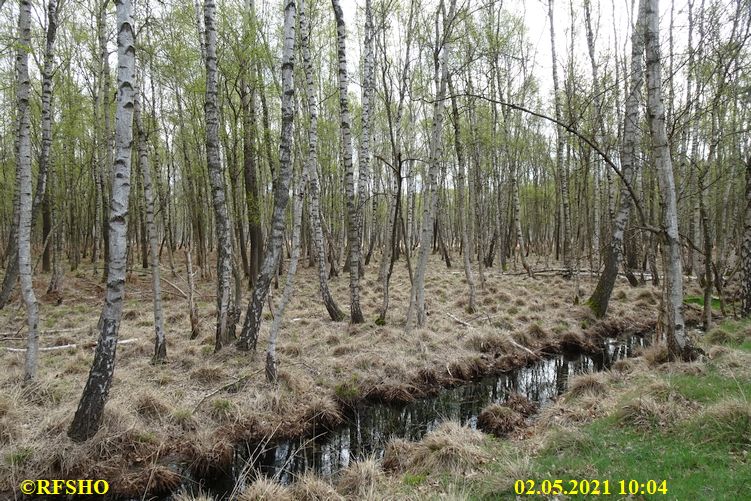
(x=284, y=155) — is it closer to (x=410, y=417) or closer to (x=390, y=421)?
(x=390, y=421)

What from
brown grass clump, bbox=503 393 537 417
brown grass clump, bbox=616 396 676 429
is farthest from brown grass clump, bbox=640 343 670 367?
brown grass clump, bbox=616 396 676 429

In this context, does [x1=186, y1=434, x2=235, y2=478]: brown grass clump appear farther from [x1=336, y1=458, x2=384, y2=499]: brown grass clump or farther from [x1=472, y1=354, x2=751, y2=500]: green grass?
[x1=472, y1=354, x2=751, y2=500]: green grass

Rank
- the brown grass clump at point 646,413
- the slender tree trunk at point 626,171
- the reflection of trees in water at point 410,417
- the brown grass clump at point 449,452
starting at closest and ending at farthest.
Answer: the brown grass clump at point 646,413
the brown grass clump at point 449,452
the reflection of trees in water at point 410,417
the slender tree trunk at point 626,171

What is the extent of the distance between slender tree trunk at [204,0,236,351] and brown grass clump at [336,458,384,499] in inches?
165

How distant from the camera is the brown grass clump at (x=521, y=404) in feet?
21.1

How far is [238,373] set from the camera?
273 inches

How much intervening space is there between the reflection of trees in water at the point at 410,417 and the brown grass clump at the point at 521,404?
280mm

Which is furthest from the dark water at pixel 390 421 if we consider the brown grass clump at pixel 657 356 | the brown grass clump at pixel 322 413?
the brown grass clump at pixel 657 356

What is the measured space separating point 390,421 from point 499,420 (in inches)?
68.0

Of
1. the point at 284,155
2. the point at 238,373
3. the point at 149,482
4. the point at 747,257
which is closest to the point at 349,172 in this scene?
the point at 284,155

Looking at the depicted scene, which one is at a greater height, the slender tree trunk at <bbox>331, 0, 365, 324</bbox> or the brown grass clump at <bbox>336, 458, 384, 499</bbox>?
the slender tree trunk at <bbox>331, 0, 365, 324</bbox>

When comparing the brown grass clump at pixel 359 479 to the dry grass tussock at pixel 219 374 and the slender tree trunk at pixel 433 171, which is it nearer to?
the dry grass tussock at pixel 219 374

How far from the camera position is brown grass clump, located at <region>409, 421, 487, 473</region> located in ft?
14.9

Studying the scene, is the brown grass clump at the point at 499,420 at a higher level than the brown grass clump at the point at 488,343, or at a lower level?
lower
